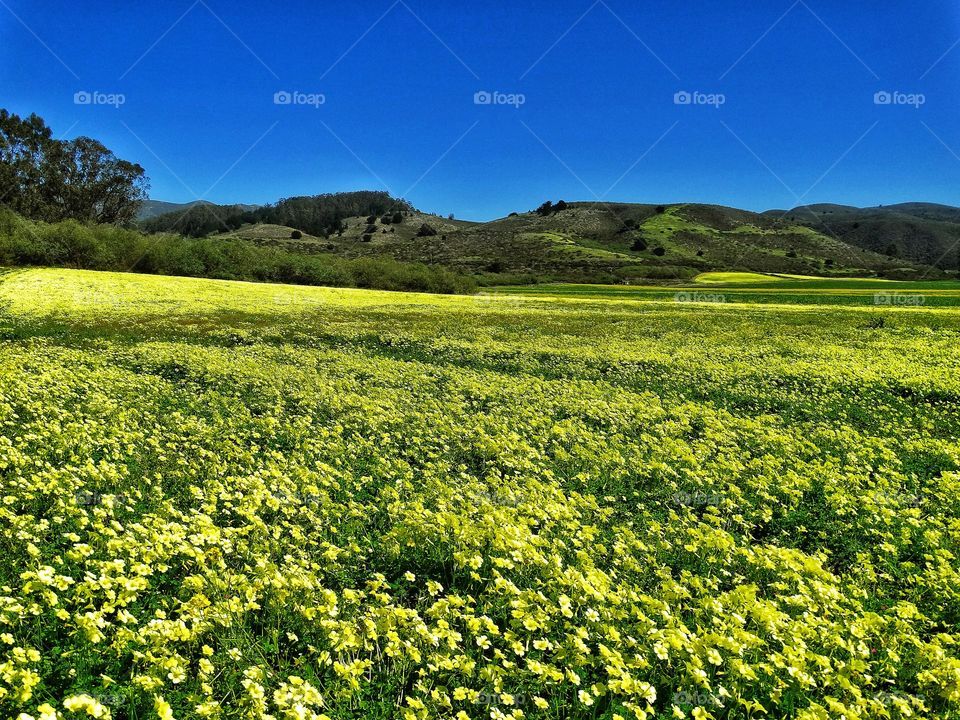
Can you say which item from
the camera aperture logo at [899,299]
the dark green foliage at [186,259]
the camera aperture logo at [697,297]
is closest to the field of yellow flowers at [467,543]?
the camera aperture logo at [697,297]

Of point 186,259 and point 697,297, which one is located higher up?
point 186,259

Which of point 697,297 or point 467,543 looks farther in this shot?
point 697,297

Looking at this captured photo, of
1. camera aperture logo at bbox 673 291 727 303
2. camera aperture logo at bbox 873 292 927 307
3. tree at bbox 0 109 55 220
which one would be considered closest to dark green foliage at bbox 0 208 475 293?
tree at bbox 0 109 55 220

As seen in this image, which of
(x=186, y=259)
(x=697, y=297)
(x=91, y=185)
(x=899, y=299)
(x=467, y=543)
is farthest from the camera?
(x=91, y=185)

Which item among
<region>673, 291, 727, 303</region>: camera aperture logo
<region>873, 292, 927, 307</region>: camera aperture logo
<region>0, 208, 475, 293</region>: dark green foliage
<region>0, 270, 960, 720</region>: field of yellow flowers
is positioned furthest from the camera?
<region>673, 291, 727, 303</region>: camera aperture logo

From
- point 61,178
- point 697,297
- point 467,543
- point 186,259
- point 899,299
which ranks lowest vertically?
point 467,543

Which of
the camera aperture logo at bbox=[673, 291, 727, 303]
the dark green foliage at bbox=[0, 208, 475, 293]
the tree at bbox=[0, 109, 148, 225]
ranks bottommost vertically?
the camera aperture logo at bbox=[673, 291, 727, 303]

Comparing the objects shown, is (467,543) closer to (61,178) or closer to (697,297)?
(697,297)

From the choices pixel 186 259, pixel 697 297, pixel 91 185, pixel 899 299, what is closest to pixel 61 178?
pixel 91 185

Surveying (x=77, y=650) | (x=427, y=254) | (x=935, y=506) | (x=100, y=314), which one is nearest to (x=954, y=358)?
(x=935, y=506)

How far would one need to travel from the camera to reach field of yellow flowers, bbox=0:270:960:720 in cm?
502

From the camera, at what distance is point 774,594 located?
7.05 meters

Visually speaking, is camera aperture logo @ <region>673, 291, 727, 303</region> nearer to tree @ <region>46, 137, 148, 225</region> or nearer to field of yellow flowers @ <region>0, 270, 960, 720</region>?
field of yellow flowers @ <region>0, 270, 960, 720</region>

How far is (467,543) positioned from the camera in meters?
7.46
